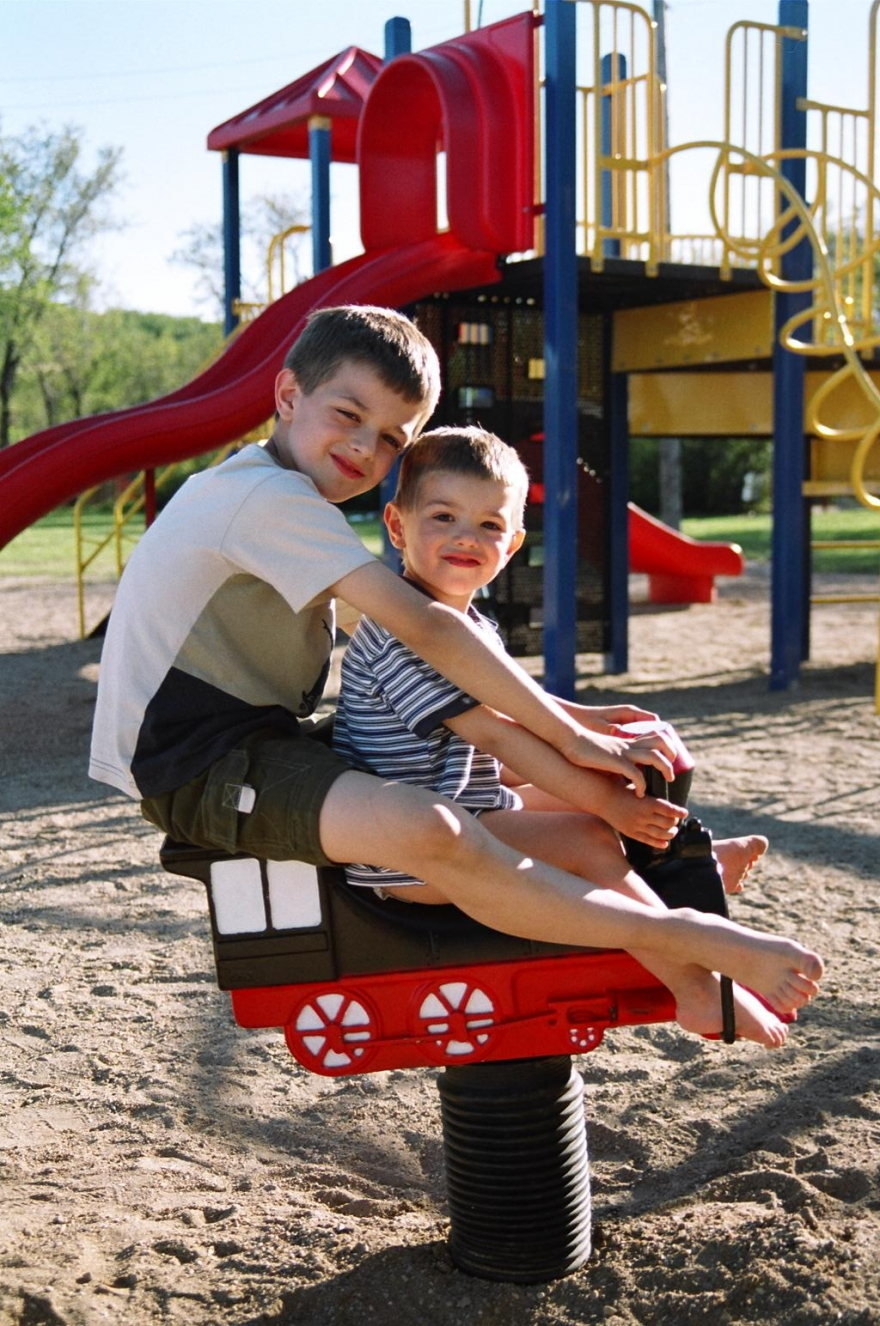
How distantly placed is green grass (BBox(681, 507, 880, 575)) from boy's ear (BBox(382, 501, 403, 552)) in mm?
13876

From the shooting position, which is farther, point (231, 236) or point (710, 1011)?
point (231, 236)

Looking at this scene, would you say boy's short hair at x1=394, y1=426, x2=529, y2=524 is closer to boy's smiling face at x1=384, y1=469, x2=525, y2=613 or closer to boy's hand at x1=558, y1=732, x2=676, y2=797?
boy's smiling face at x1=384, y1=469, x2=525, y2=613

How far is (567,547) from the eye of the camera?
6699mm

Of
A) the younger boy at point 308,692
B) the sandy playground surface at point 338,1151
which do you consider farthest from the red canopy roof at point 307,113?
the younger boy at point 308,692

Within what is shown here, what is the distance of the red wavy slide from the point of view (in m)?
6.30

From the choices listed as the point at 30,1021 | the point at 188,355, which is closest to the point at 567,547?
the point at 30,1021

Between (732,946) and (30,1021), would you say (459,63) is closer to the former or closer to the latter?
(30,1021)

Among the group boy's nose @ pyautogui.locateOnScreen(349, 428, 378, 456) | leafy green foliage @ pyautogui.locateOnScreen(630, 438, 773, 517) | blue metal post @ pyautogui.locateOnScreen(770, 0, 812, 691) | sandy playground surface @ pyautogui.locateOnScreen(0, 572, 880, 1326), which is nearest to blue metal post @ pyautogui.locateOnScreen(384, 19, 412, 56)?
blue metal post @ pyautogui.locateOnScreen(770, 0, 812, 691)

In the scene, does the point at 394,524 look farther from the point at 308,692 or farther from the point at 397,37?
the point at 397,37

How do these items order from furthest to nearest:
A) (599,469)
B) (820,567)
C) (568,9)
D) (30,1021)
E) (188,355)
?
(188,355), (820,567), (599,469), (568,9), (30,1021)

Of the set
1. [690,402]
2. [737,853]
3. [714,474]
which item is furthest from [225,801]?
[714,474]

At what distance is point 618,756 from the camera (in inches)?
77.0

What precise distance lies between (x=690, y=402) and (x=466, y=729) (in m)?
6.81

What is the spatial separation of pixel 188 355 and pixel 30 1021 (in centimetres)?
5055
